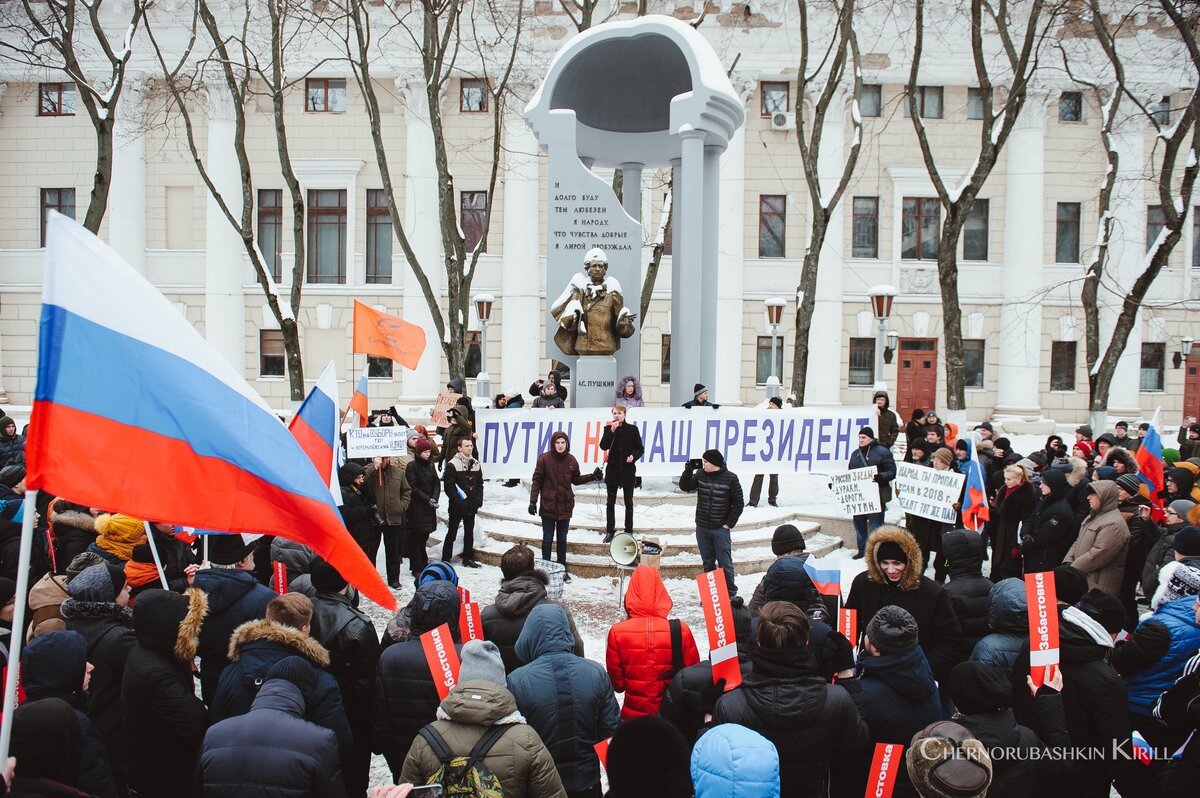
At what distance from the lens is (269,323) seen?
28062 mm

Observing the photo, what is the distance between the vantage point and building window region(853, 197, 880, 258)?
28172 millimetres

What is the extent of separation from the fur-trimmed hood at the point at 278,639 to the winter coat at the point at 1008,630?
322 cm

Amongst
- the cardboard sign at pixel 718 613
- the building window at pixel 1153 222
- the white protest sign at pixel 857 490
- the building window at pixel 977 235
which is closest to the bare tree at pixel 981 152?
the white protest sign at pixel 857 490

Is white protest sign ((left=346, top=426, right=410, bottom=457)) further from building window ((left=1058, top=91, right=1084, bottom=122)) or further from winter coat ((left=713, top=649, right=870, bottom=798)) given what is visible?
building window ((left=1058, top=91, right=1084, bottom=122))

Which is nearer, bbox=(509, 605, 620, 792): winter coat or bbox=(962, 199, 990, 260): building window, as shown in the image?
bbox=(509, 605, 620, 792): winter coat

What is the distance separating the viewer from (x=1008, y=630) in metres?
4.57

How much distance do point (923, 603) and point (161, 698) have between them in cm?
405

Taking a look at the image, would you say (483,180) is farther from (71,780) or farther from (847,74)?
(71,780)

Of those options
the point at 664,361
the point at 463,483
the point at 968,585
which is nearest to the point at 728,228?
the point at 664,361

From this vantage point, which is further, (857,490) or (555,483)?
(555,483)

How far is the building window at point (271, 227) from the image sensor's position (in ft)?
92.6

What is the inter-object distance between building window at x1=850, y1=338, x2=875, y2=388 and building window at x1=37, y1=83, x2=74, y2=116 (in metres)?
25.7

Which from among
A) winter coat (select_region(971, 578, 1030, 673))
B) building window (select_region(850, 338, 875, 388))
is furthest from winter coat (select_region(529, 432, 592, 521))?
building window (select_region(850, 338, 875, 388))

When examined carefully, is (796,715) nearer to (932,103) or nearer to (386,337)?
(386,337)
